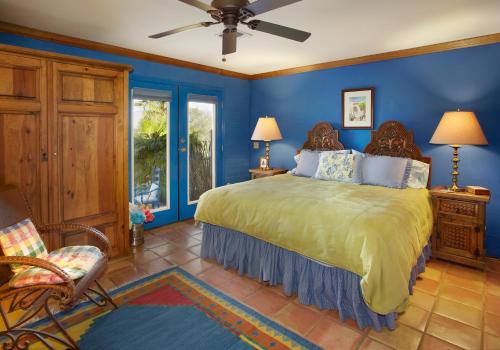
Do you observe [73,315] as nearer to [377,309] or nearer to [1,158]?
[1,158]

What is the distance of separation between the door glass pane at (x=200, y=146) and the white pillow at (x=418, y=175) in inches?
120

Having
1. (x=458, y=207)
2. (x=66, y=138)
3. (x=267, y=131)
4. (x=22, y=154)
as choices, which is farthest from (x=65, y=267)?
(x=458, y=207)

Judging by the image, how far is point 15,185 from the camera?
8.36ft

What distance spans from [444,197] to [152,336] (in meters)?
3.04

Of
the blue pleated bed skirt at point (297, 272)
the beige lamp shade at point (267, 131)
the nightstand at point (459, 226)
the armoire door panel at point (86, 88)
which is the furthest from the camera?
the beige lamp shade at point (267, 131)

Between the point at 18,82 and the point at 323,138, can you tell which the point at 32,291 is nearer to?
the point at 18,82

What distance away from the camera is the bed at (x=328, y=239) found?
2.07 meters

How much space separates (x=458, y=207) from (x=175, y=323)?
9.58ft

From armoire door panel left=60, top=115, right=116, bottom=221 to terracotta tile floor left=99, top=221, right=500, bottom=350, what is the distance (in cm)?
66

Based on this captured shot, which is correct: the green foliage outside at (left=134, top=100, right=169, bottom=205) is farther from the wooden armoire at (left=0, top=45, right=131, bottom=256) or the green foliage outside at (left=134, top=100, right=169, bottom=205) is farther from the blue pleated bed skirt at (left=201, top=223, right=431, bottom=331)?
the blue pleated bed skirt at (left=201, top=223, right=431, bottom=331)

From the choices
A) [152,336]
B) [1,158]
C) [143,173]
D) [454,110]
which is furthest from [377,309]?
[143,173]

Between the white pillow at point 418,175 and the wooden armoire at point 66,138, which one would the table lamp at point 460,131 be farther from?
the wooden armoire at point 66,138

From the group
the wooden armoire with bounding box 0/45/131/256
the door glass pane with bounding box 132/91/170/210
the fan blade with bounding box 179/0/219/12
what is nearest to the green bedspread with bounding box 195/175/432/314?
the wooden armoire with bounding box 0/45/131/256

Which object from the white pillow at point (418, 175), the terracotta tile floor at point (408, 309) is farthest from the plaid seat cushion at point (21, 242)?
the white pillow at point (418, 175)
